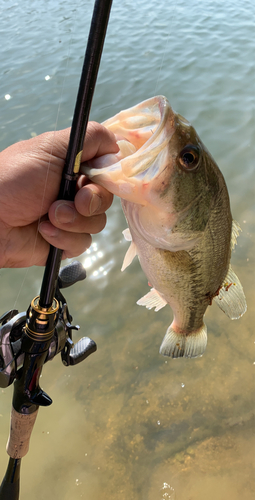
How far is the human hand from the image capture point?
4.73 feet

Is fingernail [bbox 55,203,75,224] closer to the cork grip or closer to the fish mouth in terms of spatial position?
the fish mouth

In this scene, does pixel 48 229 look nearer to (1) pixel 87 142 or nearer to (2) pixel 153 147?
(1) pixel 87 142

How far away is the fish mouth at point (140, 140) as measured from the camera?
1.25 meters

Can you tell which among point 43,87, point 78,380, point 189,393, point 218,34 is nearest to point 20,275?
point 78,380

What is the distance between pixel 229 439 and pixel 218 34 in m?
9.97

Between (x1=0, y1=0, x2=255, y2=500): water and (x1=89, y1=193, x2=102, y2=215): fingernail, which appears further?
(x1=0, y1=0, x2=255, y2=500): water

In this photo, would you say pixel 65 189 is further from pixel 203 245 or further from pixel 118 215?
pixel 118 215

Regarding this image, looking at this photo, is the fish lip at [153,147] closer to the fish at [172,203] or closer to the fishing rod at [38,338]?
the fish at [172,203]

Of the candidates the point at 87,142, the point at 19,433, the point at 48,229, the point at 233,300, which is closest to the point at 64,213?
the point at 48,229

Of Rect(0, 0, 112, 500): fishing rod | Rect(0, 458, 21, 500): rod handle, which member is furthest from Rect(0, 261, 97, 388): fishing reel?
Rect(0, 458, 21, 500): rod handle

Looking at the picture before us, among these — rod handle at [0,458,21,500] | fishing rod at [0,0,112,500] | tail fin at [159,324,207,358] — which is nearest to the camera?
fishing rod at [0,0,112,500]

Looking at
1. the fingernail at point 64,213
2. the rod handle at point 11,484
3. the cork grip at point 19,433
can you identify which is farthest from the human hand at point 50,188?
the rod handle at point 11,484

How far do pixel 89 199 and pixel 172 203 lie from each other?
0.34 metres

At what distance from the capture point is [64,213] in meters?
1.43
